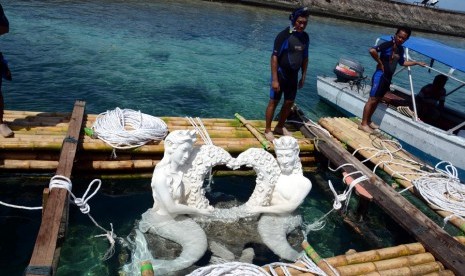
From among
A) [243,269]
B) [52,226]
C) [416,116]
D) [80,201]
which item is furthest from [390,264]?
[416,116]

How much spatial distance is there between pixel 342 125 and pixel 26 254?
759 cm

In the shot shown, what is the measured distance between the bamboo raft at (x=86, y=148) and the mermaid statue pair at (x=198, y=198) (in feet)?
5.89

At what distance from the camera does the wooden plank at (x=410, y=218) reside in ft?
16.8

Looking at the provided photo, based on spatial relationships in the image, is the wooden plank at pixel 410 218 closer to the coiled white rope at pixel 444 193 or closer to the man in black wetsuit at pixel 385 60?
the coiled white rope at pixel 444 193

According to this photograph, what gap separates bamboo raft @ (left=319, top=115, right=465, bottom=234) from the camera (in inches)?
279

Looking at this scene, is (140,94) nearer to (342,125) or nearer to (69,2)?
(342,125)

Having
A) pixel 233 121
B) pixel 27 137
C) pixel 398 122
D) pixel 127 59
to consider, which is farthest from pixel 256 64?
pixel 27 137

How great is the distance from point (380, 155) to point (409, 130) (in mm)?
3214

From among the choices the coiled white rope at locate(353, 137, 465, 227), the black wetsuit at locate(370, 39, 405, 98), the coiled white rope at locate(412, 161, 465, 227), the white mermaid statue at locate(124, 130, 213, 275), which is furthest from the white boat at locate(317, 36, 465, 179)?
the white mermaid statue at locate(124, 130, 213, 275)

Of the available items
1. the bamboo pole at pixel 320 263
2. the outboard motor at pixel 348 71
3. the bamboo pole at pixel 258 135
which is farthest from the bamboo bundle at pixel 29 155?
the outboard motor at pixel 348 71

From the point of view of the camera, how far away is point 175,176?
4.94 meters

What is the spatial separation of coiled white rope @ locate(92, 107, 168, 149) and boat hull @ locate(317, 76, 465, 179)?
24.2ft

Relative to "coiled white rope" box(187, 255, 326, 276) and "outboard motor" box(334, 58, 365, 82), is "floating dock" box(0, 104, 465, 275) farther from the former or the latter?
"outboard motor" box(334, 58, 365, 82)

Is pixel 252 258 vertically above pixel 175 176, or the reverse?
pixel 175 176
